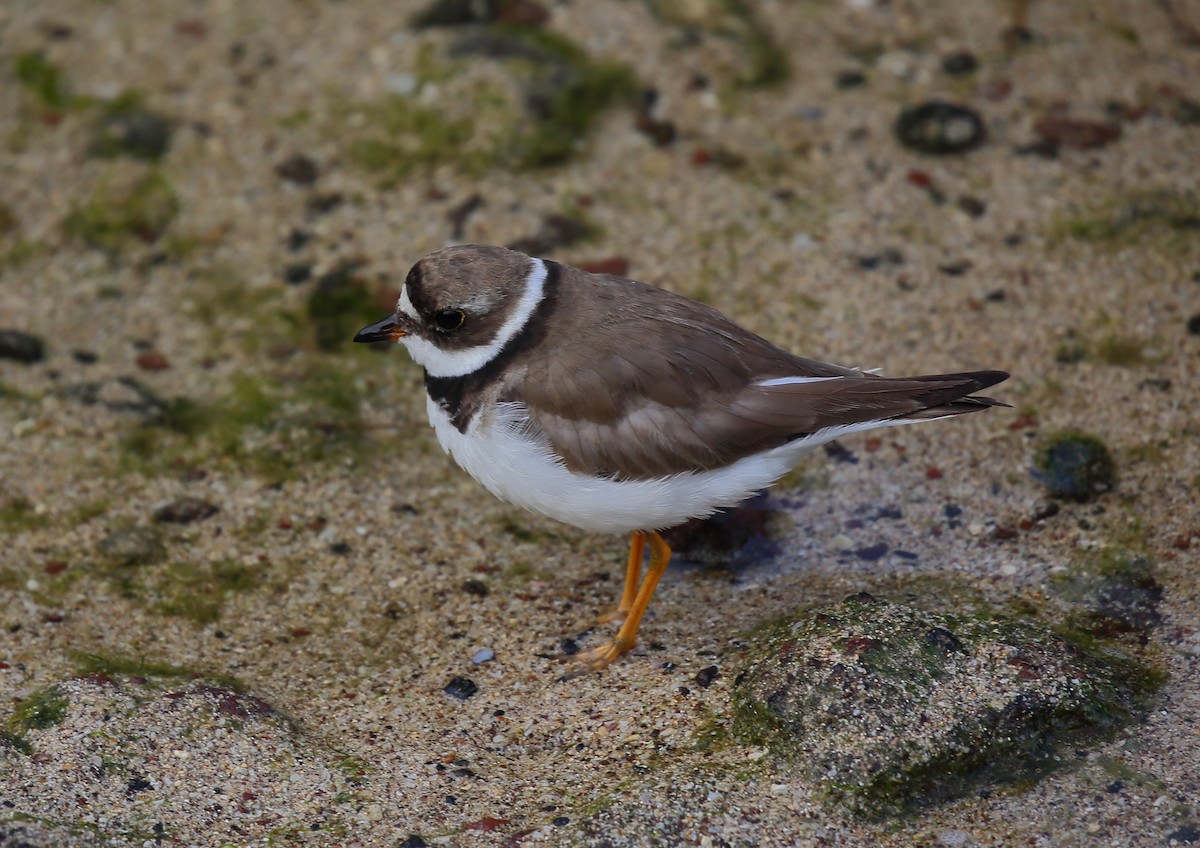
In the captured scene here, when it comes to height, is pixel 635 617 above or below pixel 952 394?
below

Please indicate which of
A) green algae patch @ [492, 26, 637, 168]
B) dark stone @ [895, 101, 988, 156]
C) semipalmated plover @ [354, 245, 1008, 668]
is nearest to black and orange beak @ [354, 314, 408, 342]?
semipalmated plover @ [354, 245, 1008, 668]

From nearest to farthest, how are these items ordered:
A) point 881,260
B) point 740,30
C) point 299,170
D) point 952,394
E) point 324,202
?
1. point 952,394
2. point 881,260
3. point 324,202
4. point 299,170
5. point 740,30

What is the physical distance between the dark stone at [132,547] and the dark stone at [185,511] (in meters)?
0.11

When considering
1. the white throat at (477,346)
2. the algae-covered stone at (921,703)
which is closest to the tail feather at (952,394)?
the algae-covered stone at (921,703)

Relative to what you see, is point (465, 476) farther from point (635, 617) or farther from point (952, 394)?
point (952, 394)

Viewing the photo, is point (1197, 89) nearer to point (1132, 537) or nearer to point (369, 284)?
point (1132, 537)

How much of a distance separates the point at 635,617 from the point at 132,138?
4.09 m

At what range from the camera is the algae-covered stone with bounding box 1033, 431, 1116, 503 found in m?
4.89

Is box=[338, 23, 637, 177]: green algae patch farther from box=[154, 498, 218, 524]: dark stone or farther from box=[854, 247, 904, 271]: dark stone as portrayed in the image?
box=[154, 498, 218, 524]: dark stone

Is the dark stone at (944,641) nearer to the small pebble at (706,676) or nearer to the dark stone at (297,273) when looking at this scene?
the small pebble at (706,676)

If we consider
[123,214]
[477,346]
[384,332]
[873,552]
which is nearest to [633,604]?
[873,552]

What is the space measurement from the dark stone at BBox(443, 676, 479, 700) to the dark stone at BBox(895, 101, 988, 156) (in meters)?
3.71

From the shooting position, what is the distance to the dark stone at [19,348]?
575 centimetres

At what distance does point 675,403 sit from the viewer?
4.29m
